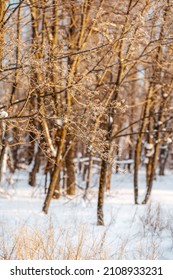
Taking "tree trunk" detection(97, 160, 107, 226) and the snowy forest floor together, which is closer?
the snowy forest floor

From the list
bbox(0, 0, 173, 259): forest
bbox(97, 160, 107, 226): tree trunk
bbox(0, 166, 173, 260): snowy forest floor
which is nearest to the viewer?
bbox(0, 0, 173, 259): forest

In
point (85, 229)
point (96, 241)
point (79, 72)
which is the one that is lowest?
point (96, 241)

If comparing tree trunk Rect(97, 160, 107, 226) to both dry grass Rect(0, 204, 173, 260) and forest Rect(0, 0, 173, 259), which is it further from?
dry grass Rect(0, 204, 173, 260)

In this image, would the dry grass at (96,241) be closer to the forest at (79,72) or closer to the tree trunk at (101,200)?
the forest at (79,72)

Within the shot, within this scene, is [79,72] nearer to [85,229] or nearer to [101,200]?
[101,200]

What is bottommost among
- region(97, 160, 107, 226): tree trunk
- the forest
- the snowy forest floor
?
the snowy forest floor

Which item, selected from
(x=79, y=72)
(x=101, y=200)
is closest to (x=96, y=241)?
(x=101, y=200)

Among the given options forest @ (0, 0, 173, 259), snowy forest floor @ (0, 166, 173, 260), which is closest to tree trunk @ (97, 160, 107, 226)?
forest @ (0, 0, 173, 259)

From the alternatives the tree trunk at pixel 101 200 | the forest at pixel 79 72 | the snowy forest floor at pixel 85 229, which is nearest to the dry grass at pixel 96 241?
the snowy forest floor at pixel 85 229
